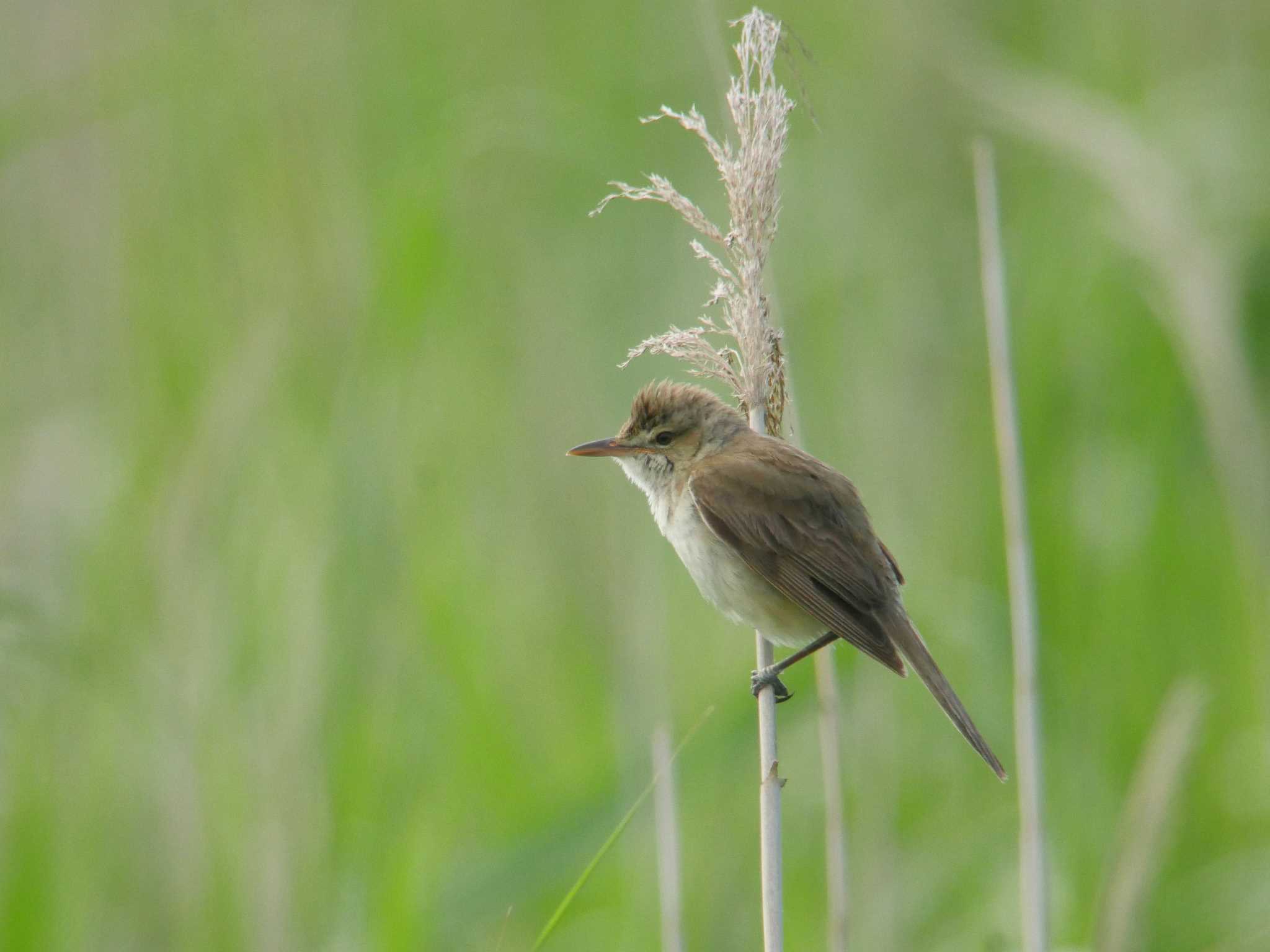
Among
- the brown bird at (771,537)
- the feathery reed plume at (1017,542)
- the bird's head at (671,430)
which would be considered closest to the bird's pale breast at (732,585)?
the brown bird at (771,537)

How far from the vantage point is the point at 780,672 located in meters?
3.30

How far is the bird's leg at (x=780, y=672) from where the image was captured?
10.3 ft

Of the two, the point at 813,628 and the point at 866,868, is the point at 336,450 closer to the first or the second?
the point at 813,628

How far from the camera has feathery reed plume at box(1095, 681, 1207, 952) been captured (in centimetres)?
278

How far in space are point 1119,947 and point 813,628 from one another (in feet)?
3.23

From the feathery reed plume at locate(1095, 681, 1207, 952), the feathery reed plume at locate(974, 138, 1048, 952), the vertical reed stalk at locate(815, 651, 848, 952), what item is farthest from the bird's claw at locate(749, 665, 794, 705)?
the feathery reed plume at locate(1095, 681, 1207, 952)

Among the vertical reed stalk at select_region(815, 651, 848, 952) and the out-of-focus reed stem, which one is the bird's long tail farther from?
the out-of-focus reed stem

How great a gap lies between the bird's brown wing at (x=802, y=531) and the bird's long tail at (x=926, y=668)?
0.04m

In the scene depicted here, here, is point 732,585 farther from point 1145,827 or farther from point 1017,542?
point 1145,827

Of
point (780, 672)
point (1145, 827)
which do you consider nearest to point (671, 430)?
point (780, 672)

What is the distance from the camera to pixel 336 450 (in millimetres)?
3568

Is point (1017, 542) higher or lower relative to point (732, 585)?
lower

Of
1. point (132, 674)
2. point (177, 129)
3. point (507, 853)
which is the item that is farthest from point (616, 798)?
point (177, 129)

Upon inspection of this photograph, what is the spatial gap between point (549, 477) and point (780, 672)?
Result: 2515 millimetres
